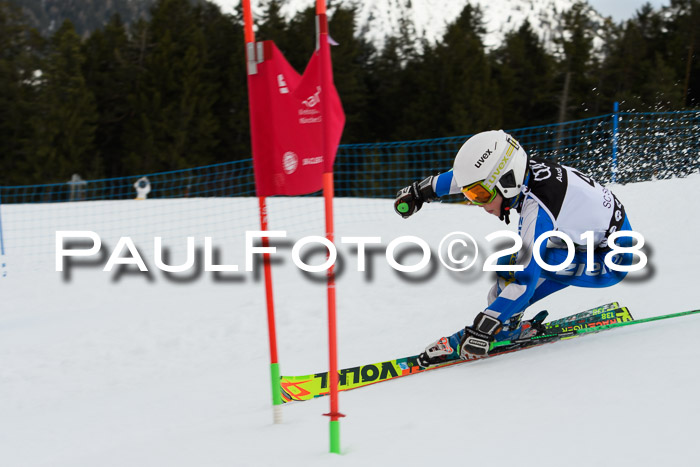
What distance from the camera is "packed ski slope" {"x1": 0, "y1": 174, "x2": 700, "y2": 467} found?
9.54 feet

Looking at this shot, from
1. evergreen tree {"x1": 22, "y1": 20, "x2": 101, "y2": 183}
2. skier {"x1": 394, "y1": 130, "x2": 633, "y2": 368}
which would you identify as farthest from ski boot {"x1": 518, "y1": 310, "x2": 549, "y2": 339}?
evergreen tree {"x1": 22, "y1": 20, "x2": 101, "y2": 183}

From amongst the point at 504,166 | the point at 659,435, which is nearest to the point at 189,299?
the point at 504,166

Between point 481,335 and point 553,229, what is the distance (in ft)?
2.55

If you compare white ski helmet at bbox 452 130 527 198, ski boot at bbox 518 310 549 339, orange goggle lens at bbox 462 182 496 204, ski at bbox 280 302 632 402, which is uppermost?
white ski helmet at bbox 452 130 527 198

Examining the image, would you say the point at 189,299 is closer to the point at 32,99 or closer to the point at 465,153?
the point at 465,153

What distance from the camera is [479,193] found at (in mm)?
3963

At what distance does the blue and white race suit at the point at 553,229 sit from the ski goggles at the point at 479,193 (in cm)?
18

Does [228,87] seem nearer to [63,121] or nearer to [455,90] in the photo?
[63,121]

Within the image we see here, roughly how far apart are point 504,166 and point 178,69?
121 feet

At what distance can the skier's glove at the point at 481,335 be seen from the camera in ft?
12.9

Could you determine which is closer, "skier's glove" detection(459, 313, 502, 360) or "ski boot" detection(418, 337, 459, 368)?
"skier's glove" detection(459, 313, 502, 360)

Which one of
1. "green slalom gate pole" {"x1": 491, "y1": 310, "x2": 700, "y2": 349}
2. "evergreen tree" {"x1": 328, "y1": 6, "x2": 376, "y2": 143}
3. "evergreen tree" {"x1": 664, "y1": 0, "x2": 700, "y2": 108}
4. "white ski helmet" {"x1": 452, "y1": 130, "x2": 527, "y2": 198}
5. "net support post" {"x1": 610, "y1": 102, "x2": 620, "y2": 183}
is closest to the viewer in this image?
"white ski helmet" {"x1": 452, "y1": 130, "x2": 527, "y2": 198}

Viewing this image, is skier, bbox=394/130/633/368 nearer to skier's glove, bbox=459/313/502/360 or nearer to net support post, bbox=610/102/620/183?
skier's glove, bbox=459/313/502/360

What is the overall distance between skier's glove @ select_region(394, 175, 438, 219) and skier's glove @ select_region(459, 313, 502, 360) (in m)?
1.04
